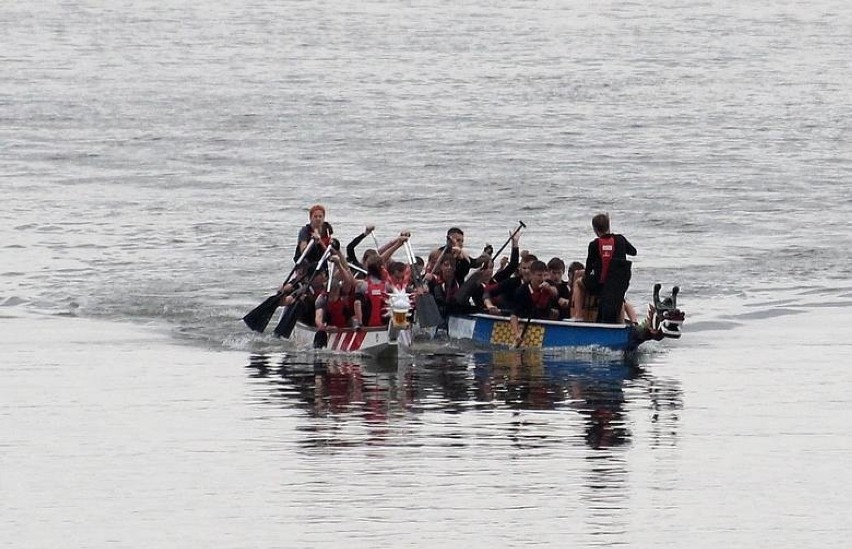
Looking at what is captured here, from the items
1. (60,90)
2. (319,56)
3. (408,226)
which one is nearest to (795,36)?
(319,56)

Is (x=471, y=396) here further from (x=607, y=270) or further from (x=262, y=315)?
(x=262, y=315)

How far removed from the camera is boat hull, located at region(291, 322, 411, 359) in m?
27.1

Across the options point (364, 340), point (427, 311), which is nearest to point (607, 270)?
point (427, 311)

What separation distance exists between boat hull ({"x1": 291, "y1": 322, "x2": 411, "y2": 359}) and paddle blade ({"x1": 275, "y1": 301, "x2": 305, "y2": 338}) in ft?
1.44

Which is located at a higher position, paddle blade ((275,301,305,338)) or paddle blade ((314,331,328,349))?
paddle blade ((275,301,305,338))

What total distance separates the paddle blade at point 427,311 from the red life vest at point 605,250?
237 cm

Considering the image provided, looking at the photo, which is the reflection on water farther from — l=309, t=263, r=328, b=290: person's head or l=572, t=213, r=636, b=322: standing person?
l=309, t=263, r=328, b=290: person's head

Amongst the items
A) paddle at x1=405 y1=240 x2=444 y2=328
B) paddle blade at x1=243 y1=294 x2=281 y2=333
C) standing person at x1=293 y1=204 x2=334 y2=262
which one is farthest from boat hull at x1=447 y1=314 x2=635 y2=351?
paddle blade at x1=243 y1=294 x2=281 y2=333

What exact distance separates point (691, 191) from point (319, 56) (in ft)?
122

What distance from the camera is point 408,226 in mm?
48062

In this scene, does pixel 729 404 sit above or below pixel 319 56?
below

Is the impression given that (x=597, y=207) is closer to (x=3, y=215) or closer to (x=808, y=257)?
(x=808, y=257)

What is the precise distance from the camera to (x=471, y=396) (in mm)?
24375

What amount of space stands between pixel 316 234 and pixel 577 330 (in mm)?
4008
